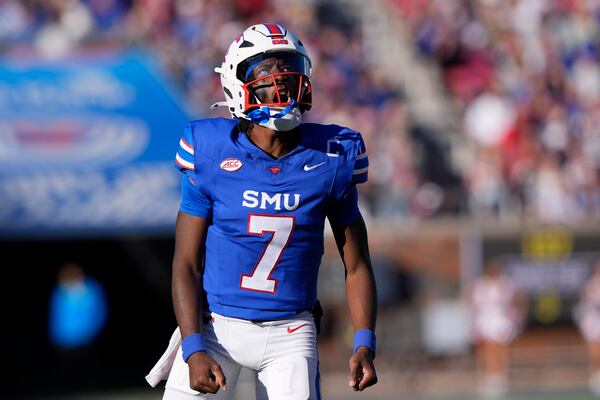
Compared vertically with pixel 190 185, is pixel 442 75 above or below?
above

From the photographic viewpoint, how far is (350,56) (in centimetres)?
1600

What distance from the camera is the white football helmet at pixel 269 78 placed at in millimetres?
4309

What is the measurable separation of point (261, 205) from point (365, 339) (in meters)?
0.63

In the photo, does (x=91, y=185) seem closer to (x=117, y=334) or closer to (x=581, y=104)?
(x=117, y=334)

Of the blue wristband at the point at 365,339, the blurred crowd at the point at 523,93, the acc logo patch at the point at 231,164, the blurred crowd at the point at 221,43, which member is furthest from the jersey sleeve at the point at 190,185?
the blurred crowd at the point at 523,93

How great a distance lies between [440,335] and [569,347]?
161cm

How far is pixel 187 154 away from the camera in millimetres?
4383

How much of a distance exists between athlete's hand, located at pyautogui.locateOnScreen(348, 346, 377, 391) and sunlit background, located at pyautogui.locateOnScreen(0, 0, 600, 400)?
7444mm

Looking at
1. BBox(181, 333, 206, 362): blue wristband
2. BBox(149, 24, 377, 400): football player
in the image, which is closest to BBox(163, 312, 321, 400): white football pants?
BBox(149, 24, 377, 400): football player

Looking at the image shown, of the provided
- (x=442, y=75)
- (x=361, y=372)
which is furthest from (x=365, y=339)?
(x=442, y=75)

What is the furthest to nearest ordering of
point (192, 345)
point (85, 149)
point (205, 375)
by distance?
point (85, 149) < point (192, 345) < point (205, 375)

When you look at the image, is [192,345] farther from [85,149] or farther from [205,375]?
[85,149]

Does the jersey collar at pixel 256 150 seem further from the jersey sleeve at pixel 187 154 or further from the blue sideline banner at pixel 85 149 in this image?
the blue sideline banner at pixel 85 149

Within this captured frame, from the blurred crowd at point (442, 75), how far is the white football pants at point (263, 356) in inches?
315
